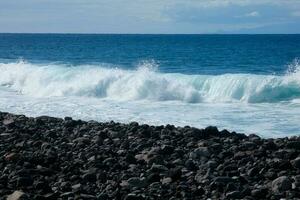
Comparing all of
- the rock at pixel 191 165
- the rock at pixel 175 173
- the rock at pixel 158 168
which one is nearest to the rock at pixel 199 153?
the rock at pixel 191 165

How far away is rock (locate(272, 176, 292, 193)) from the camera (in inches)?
282

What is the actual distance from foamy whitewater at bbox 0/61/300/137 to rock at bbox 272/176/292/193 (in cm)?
555

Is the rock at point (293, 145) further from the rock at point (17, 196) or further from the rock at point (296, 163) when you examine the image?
the rock at point (17, 196)

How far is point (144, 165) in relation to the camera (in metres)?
8.73

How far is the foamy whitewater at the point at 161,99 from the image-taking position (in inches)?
608

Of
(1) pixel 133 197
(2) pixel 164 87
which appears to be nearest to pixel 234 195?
(1) pixel 133 197

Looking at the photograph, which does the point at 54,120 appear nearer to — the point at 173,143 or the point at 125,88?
the point at 173,143

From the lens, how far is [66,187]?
294 inches

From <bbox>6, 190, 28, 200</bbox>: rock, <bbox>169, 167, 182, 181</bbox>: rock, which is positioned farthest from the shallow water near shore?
<bbox>6, 190, 28, 200</bbox>: rock

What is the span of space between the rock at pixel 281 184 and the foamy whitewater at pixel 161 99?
5.55m

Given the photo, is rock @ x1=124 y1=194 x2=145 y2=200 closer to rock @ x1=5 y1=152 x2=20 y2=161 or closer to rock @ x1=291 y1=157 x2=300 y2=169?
rock @ x1=291 y1=157 x2=300 y2=169

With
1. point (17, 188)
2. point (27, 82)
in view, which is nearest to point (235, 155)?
point (17, 188)

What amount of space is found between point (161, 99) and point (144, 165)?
42.3 feet

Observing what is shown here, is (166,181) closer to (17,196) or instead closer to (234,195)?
(234,195)
